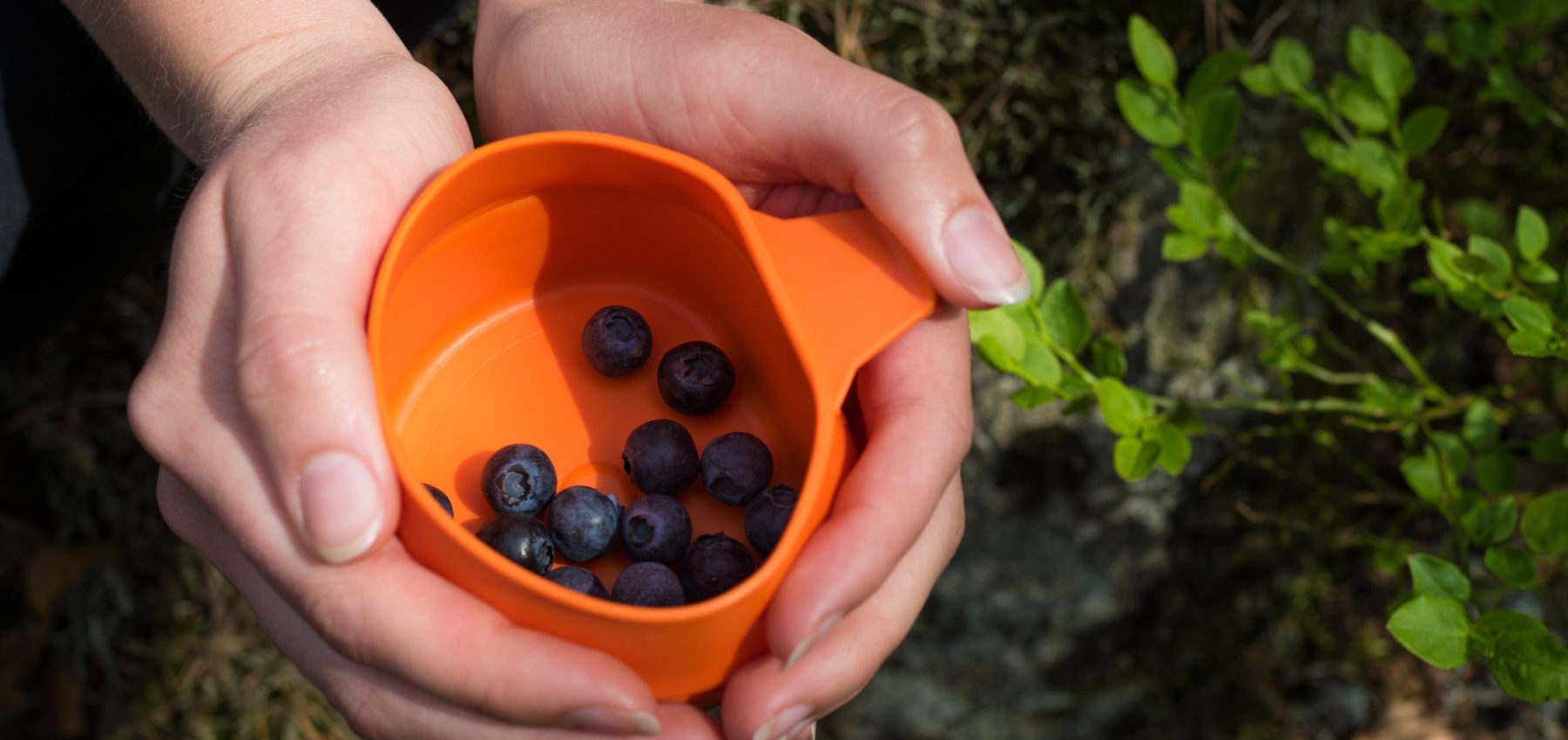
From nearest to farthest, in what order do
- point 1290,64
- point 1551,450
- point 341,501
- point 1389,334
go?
point 341,501 < point 1551,450 < point 1290,64 < point 1389,334

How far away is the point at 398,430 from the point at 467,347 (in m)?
0.15

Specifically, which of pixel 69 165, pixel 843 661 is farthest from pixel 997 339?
pixel 69 165

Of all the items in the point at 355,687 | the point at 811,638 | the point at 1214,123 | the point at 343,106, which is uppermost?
the point at 343,106

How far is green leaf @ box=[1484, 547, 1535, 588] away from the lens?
1181mm

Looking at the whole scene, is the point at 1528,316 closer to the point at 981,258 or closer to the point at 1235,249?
the point at 1235,249

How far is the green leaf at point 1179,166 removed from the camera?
1.38 metres

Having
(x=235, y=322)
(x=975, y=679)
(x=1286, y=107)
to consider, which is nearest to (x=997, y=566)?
(x=975, y=679)

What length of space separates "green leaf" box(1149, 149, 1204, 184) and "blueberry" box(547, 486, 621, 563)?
91 cm

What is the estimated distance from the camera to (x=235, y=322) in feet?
3.50

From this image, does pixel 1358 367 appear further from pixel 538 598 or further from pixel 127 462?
pixel 127 462

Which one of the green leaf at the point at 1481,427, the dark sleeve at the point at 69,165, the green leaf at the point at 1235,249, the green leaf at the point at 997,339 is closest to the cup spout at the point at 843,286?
the green leaf at the point at 997,339

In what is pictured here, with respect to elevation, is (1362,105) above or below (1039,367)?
above

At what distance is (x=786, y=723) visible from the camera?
1.11 m

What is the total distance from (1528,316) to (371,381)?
49.9 inches
